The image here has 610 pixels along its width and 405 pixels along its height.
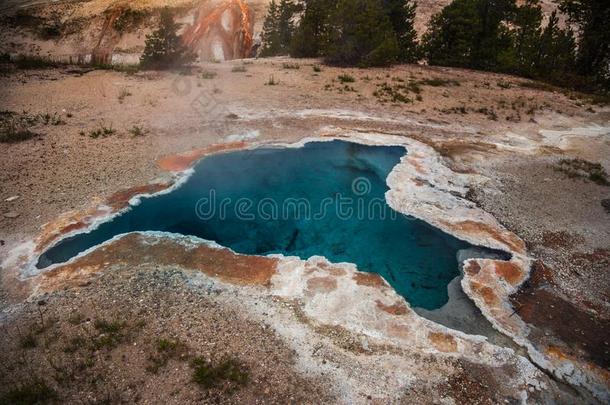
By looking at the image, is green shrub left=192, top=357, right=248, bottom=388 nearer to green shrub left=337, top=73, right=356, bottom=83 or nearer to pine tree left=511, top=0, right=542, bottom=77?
green shrub left=337, top=73, right=356, bottom=83

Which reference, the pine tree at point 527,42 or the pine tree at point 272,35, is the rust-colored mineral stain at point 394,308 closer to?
the pine tree at point 527,42

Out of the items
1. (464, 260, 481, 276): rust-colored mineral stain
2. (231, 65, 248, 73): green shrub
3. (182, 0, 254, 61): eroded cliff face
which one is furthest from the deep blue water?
(182, 0, 254, 61): eroded cliff face

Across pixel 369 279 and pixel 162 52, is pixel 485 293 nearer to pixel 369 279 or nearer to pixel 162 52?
pixel 369 279

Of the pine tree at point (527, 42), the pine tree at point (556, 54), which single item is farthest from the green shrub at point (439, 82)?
the pine tree at point (556, 54)

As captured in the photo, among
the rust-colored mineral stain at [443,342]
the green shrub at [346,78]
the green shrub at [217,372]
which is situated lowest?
the rust-colored mineral stain at [443,342]

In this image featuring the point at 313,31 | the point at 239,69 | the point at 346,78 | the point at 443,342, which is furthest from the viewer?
the point at 313,31

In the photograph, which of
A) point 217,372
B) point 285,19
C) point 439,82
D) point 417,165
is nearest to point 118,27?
point 285,19
